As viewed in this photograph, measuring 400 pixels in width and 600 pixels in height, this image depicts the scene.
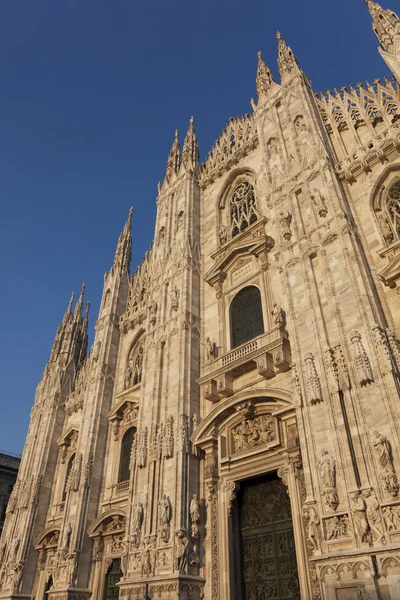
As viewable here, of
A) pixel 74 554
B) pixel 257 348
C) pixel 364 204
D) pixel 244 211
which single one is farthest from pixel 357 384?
pixel 74 554

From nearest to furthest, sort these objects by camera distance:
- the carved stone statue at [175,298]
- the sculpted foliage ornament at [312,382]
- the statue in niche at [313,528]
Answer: the statue in niche at [313,528] < the sculpted foliage ornament at [312,382] < the carved stone statue at [175,298]

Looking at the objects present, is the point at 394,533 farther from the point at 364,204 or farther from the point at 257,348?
the point at 364,204

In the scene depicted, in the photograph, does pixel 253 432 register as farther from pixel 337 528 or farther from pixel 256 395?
pixel 337 528

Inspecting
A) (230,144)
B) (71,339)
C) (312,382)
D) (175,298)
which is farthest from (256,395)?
(71,339)

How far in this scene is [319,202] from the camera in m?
14.6

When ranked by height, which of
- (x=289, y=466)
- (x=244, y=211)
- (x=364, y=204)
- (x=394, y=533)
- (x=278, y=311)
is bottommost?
(x=394, y=533)

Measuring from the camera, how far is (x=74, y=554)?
1669 centimetres

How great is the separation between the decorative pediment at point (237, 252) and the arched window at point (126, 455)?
7.16 metres

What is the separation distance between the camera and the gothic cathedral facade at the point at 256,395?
33.4ft

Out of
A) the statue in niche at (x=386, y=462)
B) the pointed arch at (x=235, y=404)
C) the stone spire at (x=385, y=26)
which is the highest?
the stone spire at (x=385, y=26)

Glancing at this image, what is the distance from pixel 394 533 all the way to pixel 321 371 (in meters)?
3.95

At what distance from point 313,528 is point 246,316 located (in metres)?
7.99

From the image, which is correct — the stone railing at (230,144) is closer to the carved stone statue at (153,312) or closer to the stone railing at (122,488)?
the carved stone statue at (153,312)

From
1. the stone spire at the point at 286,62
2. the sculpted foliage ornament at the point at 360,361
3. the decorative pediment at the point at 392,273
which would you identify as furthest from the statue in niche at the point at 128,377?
the stone spire at the point at 286,62
